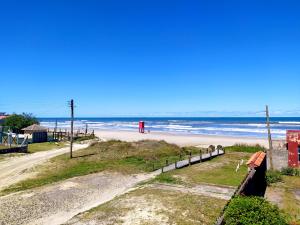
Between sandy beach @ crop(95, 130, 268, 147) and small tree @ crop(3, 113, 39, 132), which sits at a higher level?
small tree @ crop(3, 113, 39, 132)

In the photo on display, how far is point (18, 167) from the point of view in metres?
29.8

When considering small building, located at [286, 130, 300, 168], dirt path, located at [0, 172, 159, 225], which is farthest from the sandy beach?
dirt path, located at [0, 172, 159, 225]

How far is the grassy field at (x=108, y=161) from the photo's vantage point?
26.1m

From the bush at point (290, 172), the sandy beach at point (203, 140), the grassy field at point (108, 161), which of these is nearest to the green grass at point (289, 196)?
the bush at point (290, 172)

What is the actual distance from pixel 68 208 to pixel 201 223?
24.5ft

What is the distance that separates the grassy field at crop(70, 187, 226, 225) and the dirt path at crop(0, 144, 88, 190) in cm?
978

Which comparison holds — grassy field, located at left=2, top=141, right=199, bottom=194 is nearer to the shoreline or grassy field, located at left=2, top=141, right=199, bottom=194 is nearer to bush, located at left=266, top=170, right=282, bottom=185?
bush, located at left=266, top=170, right=282, bottom=185

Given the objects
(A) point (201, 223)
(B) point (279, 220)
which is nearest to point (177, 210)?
(A) point (201, 223)

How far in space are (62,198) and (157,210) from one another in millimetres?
6395

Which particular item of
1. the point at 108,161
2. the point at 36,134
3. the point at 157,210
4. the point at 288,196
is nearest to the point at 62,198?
the point at 157,210

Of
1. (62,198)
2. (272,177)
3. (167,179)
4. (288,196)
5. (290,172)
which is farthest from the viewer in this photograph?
(290,172)

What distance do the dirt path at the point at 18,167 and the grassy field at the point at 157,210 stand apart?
9781mm

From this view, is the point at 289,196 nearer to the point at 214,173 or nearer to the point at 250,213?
the point at 214,173

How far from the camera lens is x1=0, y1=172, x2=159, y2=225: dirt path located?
16.1 meters
